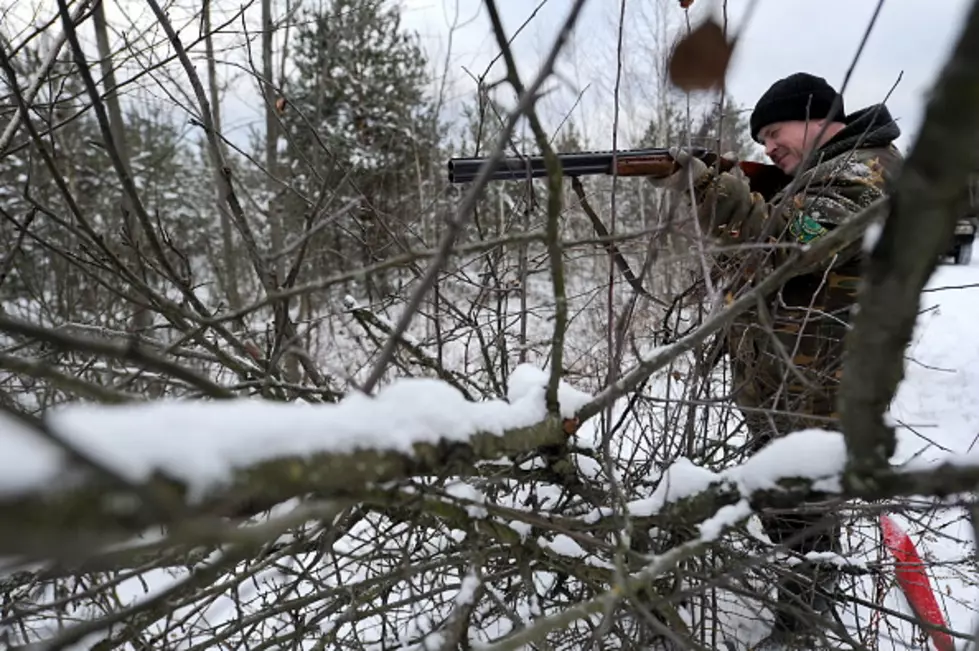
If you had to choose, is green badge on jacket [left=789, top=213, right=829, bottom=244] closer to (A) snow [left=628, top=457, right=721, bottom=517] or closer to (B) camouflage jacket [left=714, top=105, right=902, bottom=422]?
(B) camouflage jacket [left=714, top=105, right=902, bottom=422]

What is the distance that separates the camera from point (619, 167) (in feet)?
6.88

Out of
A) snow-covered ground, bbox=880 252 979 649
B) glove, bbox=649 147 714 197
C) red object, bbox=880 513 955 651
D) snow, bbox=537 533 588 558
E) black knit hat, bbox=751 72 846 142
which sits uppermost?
black knit hat, bbox=751 72 846 142

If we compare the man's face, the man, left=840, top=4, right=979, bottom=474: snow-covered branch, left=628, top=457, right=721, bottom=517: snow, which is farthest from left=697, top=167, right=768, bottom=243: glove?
left=840, top=4, right=979, bottom=474: snow-covered branch

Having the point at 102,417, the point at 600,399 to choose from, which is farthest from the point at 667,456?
the point at 102,417

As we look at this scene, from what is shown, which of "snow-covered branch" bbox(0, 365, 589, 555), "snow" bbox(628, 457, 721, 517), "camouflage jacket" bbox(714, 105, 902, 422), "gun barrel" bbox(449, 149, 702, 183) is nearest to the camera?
"snow-covered branch" bbox(0, 365, 589, 555)

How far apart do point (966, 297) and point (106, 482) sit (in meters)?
10.4

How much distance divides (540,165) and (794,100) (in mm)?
1234

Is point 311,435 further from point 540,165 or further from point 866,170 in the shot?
point 866,170

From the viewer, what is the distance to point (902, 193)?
1.66 feet

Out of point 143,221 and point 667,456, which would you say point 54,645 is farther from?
point 667,456

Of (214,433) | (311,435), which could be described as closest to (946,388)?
Result: (311,435)

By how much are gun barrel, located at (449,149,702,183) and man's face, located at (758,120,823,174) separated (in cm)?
52

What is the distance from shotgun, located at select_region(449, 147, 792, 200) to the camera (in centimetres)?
168

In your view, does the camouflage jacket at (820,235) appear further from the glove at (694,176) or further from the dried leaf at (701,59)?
the dried leaf at (701,59)
